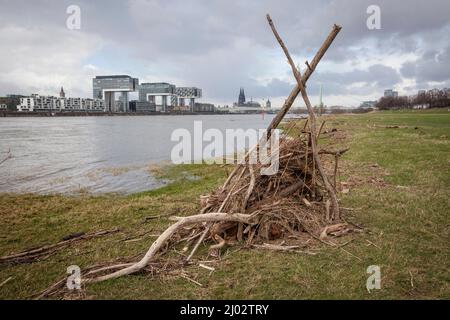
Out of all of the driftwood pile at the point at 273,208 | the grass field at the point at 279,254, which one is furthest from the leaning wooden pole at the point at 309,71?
the grass field at the point at 279,254

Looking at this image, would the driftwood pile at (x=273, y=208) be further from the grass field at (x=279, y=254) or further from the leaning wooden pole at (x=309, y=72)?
the grass field at (x=279, y=254)

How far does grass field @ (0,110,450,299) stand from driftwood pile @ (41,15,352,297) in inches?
23.0

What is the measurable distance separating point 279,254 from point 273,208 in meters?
1.23

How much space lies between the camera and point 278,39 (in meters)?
7.12

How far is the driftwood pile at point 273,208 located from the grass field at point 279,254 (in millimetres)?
584

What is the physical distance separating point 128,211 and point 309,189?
5366mm

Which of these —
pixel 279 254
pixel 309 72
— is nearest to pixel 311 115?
pixel 309 72

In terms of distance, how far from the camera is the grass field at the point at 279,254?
493 cm

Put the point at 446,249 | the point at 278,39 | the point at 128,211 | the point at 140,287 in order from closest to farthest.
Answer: the point at 140,287 < the point at 446,249 < the point at 278,39 < the point at 128,211
